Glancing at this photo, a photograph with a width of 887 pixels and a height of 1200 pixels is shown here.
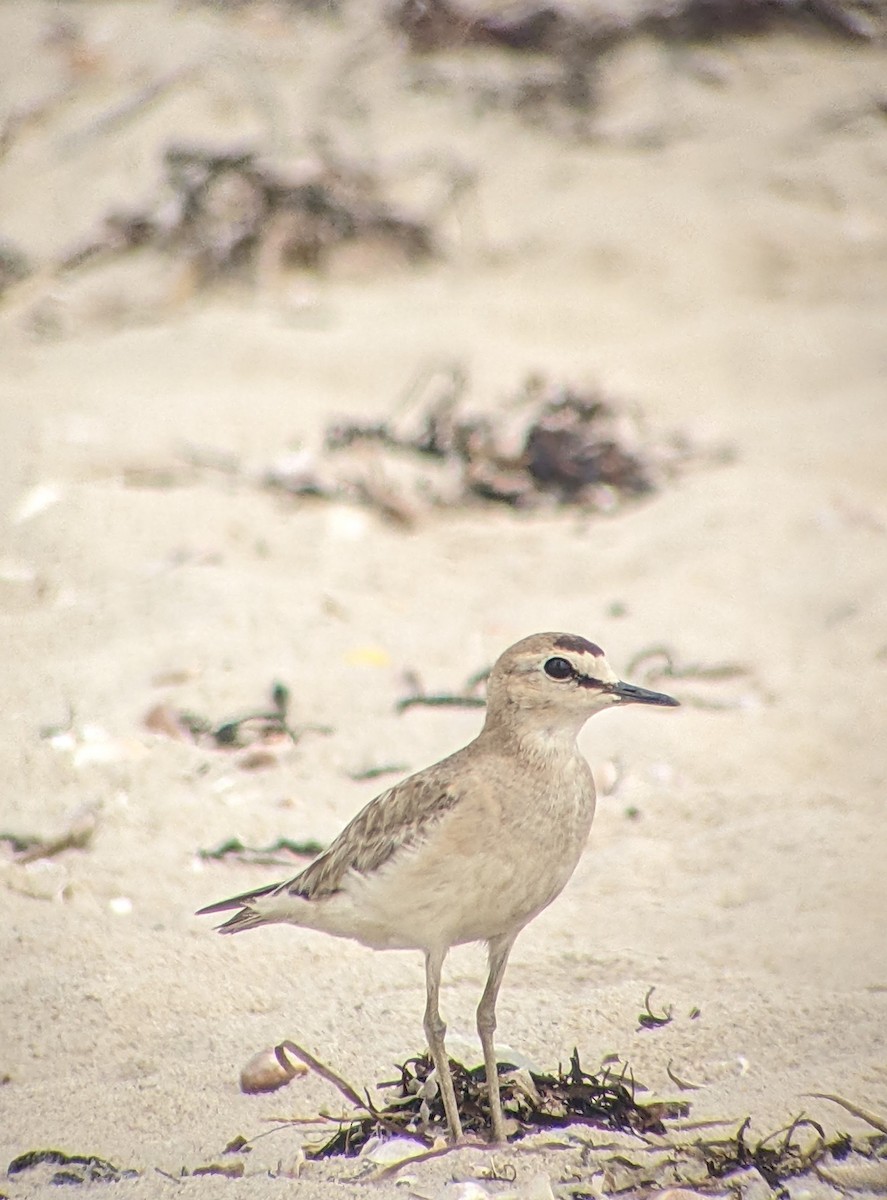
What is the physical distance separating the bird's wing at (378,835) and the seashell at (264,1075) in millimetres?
403

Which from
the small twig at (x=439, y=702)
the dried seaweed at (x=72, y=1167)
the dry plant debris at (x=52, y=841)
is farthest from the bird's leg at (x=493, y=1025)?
the small twig at (x=439, y=702)

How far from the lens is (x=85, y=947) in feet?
12.8

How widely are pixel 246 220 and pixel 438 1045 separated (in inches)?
291

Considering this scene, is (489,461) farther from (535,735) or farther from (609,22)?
(609,22)

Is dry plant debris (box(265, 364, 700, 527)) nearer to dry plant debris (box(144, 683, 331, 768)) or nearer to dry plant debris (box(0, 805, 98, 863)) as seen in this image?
dry plant debris (box(144, 683, 331, 768))

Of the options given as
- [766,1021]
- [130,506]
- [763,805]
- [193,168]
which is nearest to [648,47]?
[193,168]

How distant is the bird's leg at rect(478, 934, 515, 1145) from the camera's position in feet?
10.4

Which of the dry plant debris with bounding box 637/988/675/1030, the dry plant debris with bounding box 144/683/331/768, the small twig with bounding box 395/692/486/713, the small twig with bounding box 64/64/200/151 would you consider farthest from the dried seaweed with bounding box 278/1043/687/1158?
the small twig with bounding box 64/64/200/151

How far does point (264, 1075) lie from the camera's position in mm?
3377

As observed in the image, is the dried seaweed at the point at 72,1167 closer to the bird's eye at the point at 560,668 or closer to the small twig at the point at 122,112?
the bird's eye at the point at 560,668

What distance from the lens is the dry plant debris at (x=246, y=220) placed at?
30.7 feet

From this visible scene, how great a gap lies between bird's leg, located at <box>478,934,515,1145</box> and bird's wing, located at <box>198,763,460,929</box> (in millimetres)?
361

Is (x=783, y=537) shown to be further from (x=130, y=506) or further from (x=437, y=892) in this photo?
(x=437, y=892)

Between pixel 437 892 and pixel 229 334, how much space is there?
20.1 ft
